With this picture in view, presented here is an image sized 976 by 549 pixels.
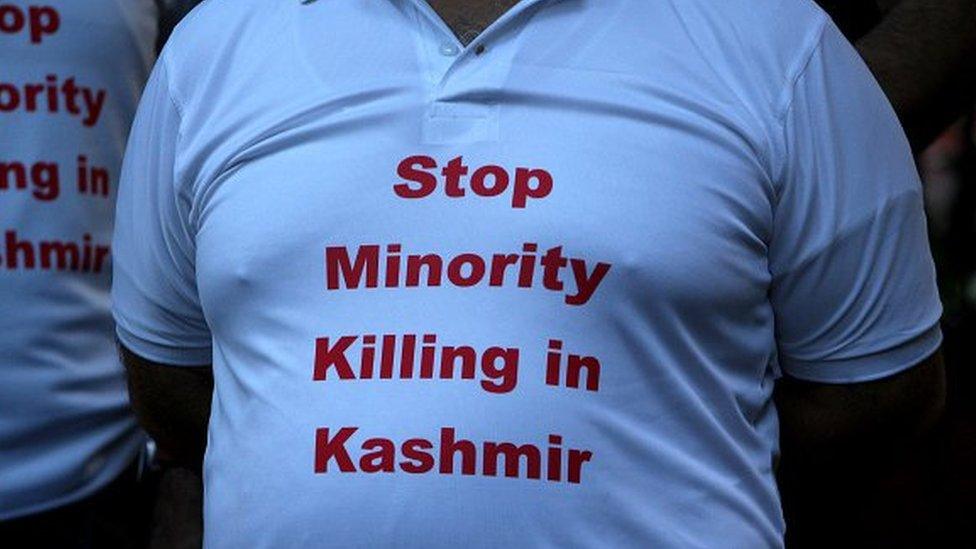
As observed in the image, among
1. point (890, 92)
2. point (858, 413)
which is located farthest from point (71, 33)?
point (858, 413)

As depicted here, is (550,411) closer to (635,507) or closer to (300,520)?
(635,507)

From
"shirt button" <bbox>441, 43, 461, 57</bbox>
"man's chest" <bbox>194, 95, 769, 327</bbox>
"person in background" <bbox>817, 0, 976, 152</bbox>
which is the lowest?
"person in background" <bbox>817, 0, 976, 152</bbox>

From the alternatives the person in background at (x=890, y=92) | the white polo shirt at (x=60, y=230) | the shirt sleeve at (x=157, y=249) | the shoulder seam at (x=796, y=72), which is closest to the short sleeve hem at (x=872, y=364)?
the person in background at (x=890, y=92)

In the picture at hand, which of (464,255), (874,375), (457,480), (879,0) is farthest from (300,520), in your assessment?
(879,0)

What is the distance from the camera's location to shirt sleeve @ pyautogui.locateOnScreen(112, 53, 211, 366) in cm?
242

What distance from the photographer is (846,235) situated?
2.23 meters

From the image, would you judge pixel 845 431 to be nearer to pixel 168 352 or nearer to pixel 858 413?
pixel 858 413

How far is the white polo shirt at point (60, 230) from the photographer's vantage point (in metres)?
2.95

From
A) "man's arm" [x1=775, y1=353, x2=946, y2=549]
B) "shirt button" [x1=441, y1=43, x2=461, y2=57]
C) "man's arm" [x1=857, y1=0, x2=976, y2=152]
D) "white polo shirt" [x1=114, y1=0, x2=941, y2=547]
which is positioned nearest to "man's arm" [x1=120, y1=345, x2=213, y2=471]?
"white polo shirt" [x1=114, y1=0, x2=941, y2=547]

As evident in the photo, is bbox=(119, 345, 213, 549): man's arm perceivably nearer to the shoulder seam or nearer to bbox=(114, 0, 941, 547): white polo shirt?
bbox=(114, 0, 941, 547): white polo shirt

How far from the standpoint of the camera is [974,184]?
218 inches

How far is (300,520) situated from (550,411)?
0.30m

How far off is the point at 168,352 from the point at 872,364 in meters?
0.91

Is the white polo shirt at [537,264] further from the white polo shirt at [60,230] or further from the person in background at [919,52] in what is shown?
the white polo shirt at [60,230]
